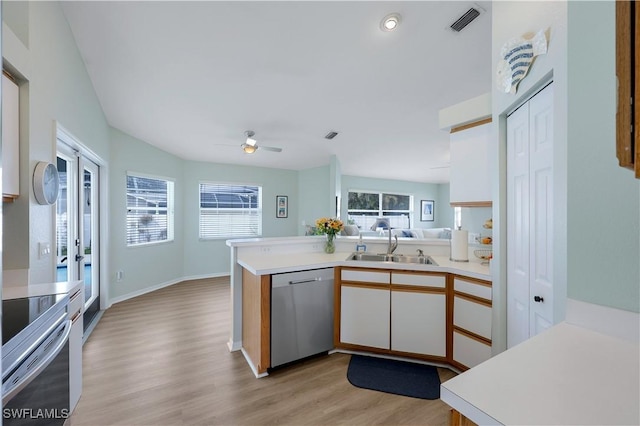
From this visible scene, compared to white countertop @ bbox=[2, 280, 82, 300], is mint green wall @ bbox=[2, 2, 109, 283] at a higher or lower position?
higher

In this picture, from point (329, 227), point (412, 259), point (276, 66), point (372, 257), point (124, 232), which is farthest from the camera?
point (124, 232)

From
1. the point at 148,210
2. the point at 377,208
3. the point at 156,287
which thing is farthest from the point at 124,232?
the point at 377,208

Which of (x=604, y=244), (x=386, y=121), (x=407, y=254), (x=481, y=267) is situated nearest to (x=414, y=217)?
(x=386, y=121)

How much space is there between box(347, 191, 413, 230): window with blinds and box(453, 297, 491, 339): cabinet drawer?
5.12m

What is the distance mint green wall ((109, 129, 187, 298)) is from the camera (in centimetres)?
390

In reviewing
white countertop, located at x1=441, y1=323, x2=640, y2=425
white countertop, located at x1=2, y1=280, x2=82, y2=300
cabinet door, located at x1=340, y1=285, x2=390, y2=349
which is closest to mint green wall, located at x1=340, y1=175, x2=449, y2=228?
cabinet door, located at x1=340, y1=285, x2=390, y2=349

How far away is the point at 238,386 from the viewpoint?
6.81ft

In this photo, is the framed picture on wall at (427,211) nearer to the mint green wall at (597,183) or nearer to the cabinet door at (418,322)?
the cabinet door at (418,322)

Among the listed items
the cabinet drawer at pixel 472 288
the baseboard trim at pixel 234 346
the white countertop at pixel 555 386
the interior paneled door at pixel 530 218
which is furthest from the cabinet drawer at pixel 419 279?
the baseboard trim at pixel 234 346

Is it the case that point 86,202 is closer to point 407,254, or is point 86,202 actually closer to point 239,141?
point 239,141

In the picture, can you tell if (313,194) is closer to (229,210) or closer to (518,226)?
(229,210)

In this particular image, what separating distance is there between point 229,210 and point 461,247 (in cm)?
481

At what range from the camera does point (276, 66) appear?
2672mm

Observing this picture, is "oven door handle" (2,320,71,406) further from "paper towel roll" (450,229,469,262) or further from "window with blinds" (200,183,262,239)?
"window with blinds" (200,183,262,239)
